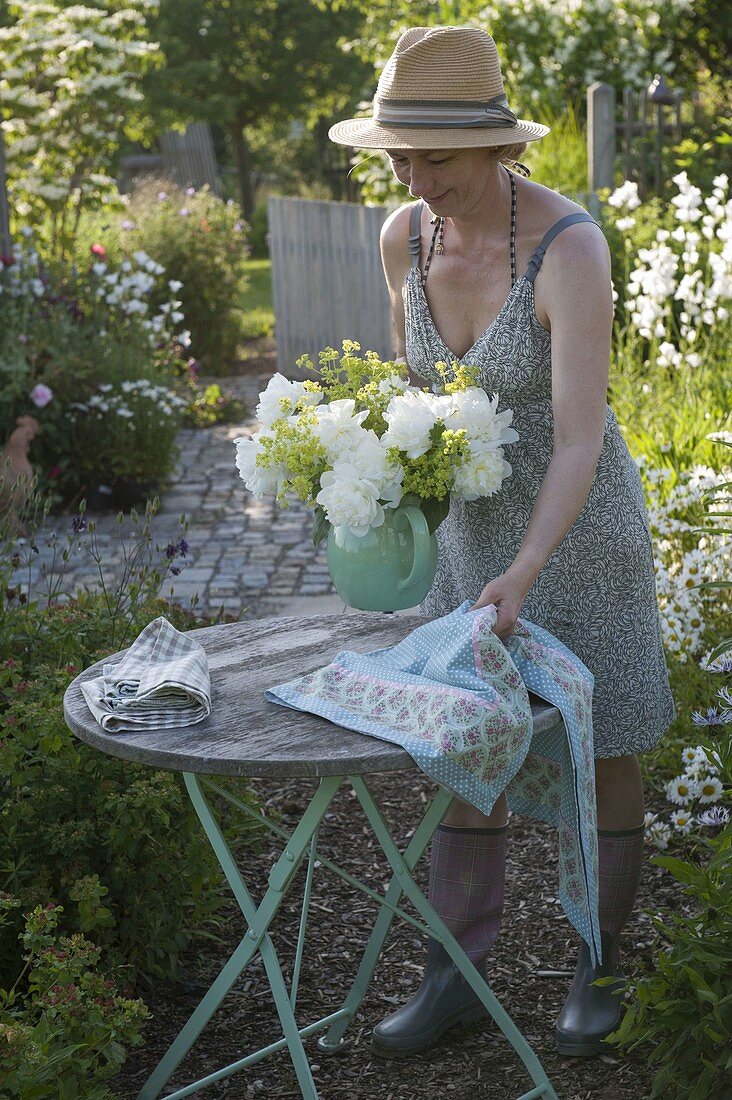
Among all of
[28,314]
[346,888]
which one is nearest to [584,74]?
[28,314]

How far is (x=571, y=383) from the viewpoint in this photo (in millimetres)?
2236

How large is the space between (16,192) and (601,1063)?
421 inches

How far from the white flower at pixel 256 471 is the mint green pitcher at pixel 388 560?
0.14 meters

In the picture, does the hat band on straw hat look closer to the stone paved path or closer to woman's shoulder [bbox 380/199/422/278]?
woman's shoulder [bbox 380/199/422/278]

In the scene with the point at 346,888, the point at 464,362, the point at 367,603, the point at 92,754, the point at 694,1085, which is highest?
the point at 464,362

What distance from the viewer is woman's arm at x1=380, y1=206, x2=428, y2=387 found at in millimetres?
2641

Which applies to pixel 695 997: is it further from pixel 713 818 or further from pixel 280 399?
pixel 280 399

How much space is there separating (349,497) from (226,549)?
432 centimetres

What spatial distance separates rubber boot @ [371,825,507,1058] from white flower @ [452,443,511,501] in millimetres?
771

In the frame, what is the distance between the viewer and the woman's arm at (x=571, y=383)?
7.18 ft

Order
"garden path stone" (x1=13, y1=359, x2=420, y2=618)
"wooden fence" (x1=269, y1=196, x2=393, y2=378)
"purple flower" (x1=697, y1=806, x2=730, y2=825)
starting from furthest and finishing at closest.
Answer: "wooden fence" (x1=269, y1=196, x2=393, y2=378)
"garden path stone" (x1=13, y1=359, x2=420, y2=618)
"purple flower" (x1=697, y1=806, x2=730, y2=825)

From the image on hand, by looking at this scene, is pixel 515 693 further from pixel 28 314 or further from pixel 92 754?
pixel 28 314

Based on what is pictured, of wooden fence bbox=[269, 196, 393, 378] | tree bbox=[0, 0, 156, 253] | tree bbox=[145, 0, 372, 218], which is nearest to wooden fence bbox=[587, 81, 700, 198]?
wooden fence bbox=[269, 196, 393, 378]

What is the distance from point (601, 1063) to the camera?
259 cm
